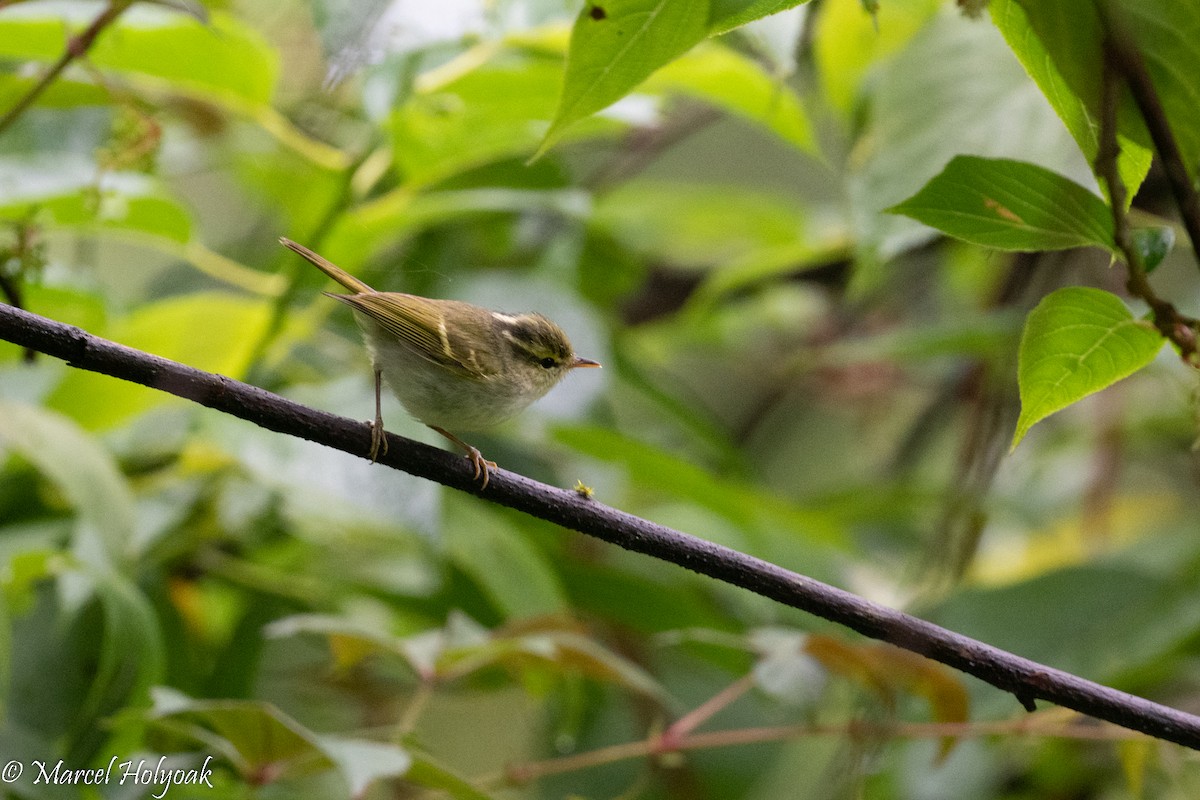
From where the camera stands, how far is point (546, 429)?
2.06 meters

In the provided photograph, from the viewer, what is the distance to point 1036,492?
3227 mm

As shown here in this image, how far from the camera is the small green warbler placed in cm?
168

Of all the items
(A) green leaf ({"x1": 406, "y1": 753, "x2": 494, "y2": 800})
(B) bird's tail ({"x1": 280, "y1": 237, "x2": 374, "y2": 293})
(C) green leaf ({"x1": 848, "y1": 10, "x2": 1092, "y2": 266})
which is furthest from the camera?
(C) green leaf ({"x1": 848, "y1": 10, "x2": 1092, "y2": 266})

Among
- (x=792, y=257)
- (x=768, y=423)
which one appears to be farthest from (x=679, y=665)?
(x=768, y=423)

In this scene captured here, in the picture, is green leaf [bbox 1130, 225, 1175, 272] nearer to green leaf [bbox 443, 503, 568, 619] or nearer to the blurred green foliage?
the blurred green foliage

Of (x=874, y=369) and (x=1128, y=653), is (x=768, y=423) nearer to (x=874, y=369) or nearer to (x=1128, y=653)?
(x=874, y=369)

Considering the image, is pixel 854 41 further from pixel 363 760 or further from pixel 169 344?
pixel 363 760

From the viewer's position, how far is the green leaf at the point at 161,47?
1.71 metres

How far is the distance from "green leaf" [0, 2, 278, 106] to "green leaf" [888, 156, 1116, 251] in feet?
3.82

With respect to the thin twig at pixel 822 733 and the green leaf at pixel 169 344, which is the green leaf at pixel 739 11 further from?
the green leaf at pixel 169 344

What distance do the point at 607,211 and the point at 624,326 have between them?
0.77 metres

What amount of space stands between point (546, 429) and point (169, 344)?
0.70m

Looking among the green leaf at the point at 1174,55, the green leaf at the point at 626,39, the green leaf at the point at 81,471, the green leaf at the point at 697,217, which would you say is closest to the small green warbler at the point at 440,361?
the green leaf at the point at 81,471

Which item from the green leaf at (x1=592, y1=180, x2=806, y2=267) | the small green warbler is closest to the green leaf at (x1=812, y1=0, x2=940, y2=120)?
the green leaf at (x1=592, y1=180, x2=806, y2=267)
